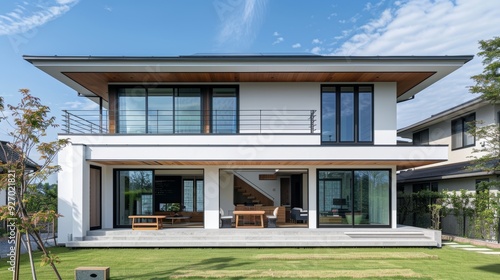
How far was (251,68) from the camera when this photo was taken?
12.1 m

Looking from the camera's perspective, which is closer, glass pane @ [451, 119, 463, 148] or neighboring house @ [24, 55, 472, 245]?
neighboring house @ [24, 55, 472, 245]

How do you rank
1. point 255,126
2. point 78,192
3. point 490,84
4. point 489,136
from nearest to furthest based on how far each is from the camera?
1. point 78,192
2. point 490,84
3. point 489,136
4. point 255,126

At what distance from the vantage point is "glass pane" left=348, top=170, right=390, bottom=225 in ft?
44.0

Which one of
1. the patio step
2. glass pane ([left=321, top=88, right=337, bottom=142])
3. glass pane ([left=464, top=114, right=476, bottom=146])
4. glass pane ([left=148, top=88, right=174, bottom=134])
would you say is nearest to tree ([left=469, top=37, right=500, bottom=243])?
glass pane ([left=464, top=114, right=476, bottom=146])

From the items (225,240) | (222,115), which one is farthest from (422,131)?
(225,240)

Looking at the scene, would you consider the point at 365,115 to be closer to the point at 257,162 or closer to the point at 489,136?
the point at 489,136

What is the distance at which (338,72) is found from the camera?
1235 cm

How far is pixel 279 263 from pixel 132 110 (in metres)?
8.76

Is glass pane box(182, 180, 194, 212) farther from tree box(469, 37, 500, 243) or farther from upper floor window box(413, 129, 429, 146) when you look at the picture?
upper floor window box(413, 129, 429, 146)

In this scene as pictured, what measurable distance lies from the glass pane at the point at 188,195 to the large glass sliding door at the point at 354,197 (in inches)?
352

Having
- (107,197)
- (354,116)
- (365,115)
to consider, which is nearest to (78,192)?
(107,197)

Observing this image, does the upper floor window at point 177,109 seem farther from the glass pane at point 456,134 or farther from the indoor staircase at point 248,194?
the glass pane at point 456,134

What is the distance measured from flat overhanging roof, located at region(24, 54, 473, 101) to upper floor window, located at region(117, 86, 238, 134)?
2.18 ft

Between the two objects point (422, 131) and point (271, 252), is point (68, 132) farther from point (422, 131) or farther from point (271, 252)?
point (422, 131)
